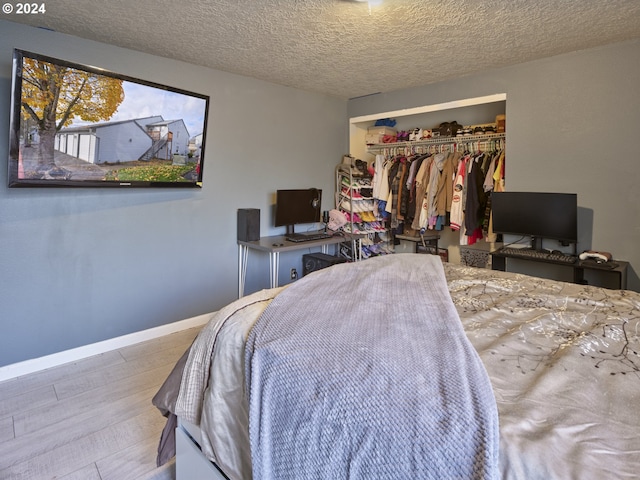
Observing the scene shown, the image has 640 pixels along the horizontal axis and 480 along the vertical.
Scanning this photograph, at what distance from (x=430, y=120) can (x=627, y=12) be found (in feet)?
7.04

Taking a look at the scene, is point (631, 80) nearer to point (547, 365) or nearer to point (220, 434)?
point (547, 365)

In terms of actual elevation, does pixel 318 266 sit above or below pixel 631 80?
below

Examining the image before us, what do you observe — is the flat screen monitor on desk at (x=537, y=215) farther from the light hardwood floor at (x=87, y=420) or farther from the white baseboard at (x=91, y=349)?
the light hardwood floor at (x=87, y=420)

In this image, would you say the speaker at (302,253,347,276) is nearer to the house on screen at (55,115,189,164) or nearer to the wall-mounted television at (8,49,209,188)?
the wall-mounted television at (8,49,209,188)

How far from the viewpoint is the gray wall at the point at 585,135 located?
277cm

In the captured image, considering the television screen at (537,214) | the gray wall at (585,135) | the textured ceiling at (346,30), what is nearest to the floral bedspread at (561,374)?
the television screen at (537,214)

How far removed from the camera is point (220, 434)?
118cm

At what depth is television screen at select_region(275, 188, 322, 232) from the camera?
373cm

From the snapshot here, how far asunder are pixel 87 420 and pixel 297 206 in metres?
2.49

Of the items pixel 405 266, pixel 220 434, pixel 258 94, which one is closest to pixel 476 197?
pixel 405 266

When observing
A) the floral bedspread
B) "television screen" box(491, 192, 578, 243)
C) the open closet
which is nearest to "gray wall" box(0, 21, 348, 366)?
the open closet

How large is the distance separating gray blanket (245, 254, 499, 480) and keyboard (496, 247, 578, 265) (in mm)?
2047

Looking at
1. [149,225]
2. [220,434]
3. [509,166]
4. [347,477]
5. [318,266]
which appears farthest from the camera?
[318,266]

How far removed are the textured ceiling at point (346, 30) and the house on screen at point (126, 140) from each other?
0.58 metres
